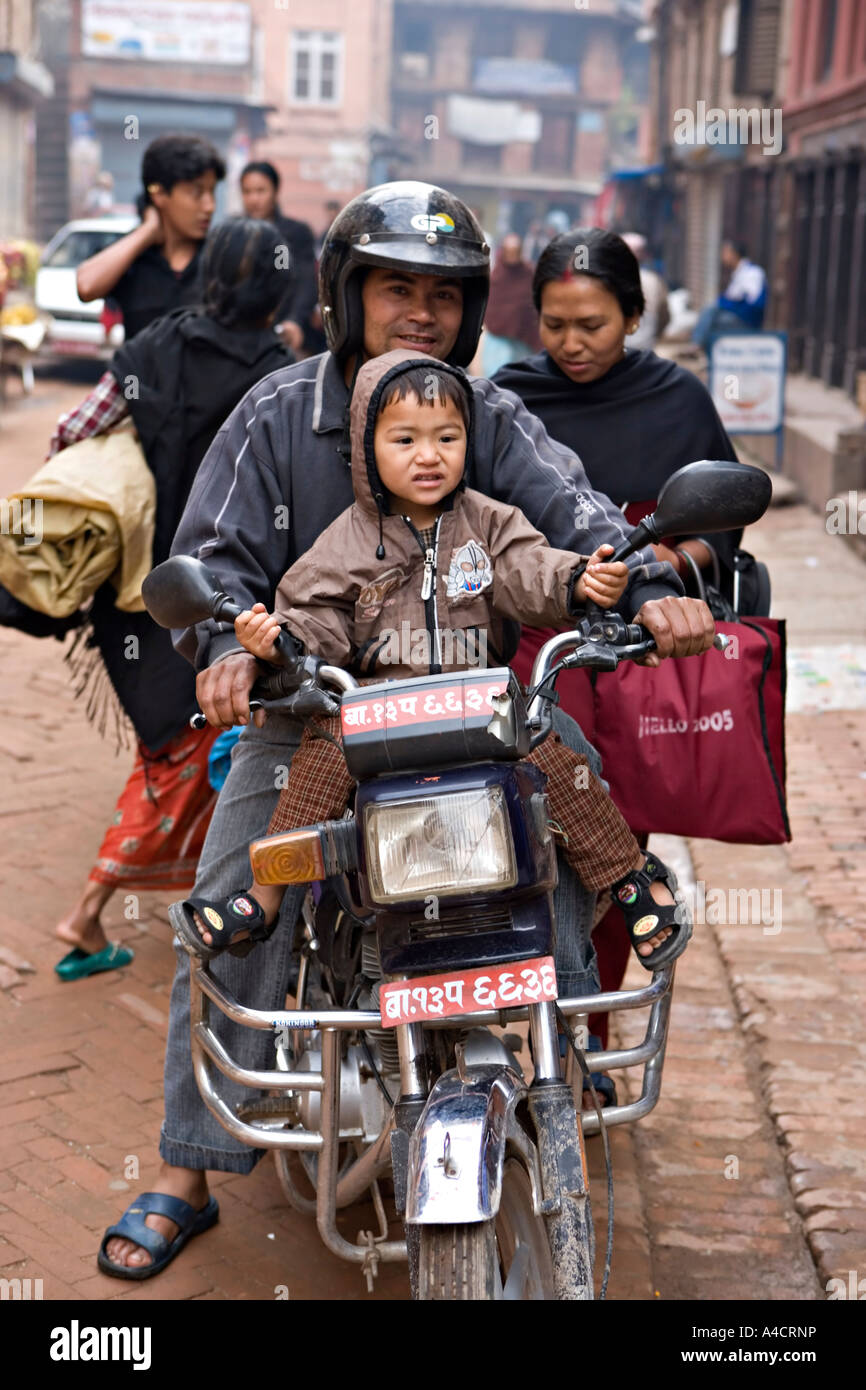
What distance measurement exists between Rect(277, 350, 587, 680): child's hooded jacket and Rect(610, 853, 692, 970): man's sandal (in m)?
0.45

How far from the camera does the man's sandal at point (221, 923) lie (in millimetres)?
2734

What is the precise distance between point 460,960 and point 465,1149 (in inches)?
10.6

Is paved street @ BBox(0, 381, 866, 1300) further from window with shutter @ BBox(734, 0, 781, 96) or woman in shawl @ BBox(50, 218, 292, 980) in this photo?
window with shutter @ BBox(734, 0, 781, 96)

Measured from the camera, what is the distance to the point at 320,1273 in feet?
10.9

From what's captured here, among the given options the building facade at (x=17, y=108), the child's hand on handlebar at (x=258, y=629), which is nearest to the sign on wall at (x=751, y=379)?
the child's hand on handlebar at (x=258, y=629)

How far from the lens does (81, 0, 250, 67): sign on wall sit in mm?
46781

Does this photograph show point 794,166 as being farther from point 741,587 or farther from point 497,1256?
point 497,1256

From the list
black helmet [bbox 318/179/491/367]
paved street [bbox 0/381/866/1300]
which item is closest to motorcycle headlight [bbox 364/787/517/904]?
black helmet [bbox 318/179/491/367]

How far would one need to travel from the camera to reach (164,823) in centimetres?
464

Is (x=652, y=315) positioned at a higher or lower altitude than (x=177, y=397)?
higher

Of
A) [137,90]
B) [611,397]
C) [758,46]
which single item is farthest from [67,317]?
[137,90]

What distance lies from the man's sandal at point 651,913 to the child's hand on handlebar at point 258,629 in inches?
29.2
